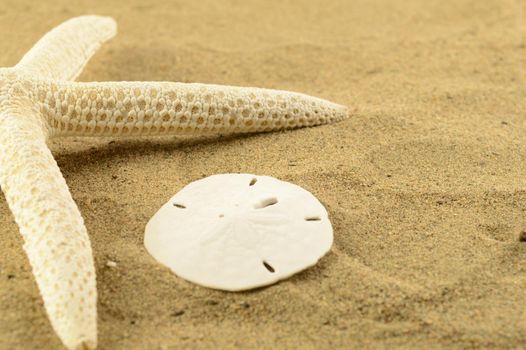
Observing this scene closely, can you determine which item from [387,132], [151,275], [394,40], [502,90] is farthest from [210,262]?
[394,40]

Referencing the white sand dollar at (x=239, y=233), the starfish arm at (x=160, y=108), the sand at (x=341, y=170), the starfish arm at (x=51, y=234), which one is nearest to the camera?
the starfish arm at (x=51, y=234)

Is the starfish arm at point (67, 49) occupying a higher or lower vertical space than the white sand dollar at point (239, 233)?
higher

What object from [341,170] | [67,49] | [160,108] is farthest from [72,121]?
[341,170]

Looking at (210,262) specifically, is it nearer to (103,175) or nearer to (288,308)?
(288,308)

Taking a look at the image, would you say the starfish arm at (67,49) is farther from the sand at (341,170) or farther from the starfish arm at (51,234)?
the starfish arm at (51,234)

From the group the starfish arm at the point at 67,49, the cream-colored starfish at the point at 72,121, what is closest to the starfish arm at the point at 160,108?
the cream-colored starfish at the point at 72,121

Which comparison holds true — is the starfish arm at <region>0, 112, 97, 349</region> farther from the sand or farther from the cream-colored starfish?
the sand

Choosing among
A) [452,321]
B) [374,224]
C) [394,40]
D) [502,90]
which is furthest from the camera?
[394,40]

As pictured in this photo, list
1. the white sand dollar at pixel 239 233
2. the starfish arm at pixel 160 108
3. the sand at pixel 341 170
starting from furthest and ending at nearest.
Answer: the starfish arm at pixel 160 108
the white sand dollar at pixel 239 233
the sand at pixel 341 170
